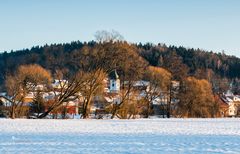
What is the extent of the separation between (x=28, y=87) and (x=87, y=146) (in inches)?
1285

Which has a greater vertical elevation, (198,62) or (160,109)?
Result: (198,62)

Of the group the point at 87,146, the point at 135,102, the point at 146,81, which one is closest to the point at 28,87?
the point at 135,102

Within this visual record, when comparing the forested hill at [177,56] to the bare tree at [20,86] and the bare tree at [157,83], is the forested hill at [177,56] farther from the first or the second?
the bare tree at [20,86]

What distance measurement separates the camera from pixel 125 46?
151ft

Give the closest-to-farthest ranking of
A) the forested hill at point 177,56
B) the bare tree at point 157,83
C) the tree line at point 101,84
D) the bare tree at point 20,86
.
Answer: the bare tree at point 20,86 < the tree line at point 101,84 < the bare tree at point 157,83 < the forested hill at point 177,56

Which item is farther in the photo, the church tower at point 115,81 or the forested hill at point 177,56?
the forested hill at point 177,56

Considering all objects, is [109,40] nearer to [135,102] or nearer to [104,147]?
[135,102]

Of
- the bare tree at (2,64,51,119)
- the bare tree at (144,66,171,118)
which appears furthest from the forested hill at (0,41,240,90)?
the bare tree at (2,64,51,119)

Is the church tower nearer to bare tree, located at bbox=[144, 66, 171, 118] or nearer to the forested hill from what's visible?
bare tree, located at bbox=[144, 66, 171, 118]

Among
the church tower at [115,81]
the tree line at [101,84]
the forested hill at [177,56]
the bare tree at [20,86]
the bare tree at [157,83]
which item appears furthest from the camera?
the forested hill at [177,56]

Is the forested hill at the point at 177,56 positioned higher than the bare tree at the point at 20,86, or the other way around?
the forested hill at the point at 177,56

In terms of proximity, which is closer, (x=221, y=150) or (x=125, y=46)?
(x=221, y=150)

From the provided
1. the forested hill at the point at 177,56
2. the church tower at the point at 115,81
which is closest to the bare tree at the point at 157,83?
the church tower at the point at 115,81

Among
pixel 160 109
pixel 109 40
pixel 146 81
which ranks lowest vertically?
pixel 160 109
